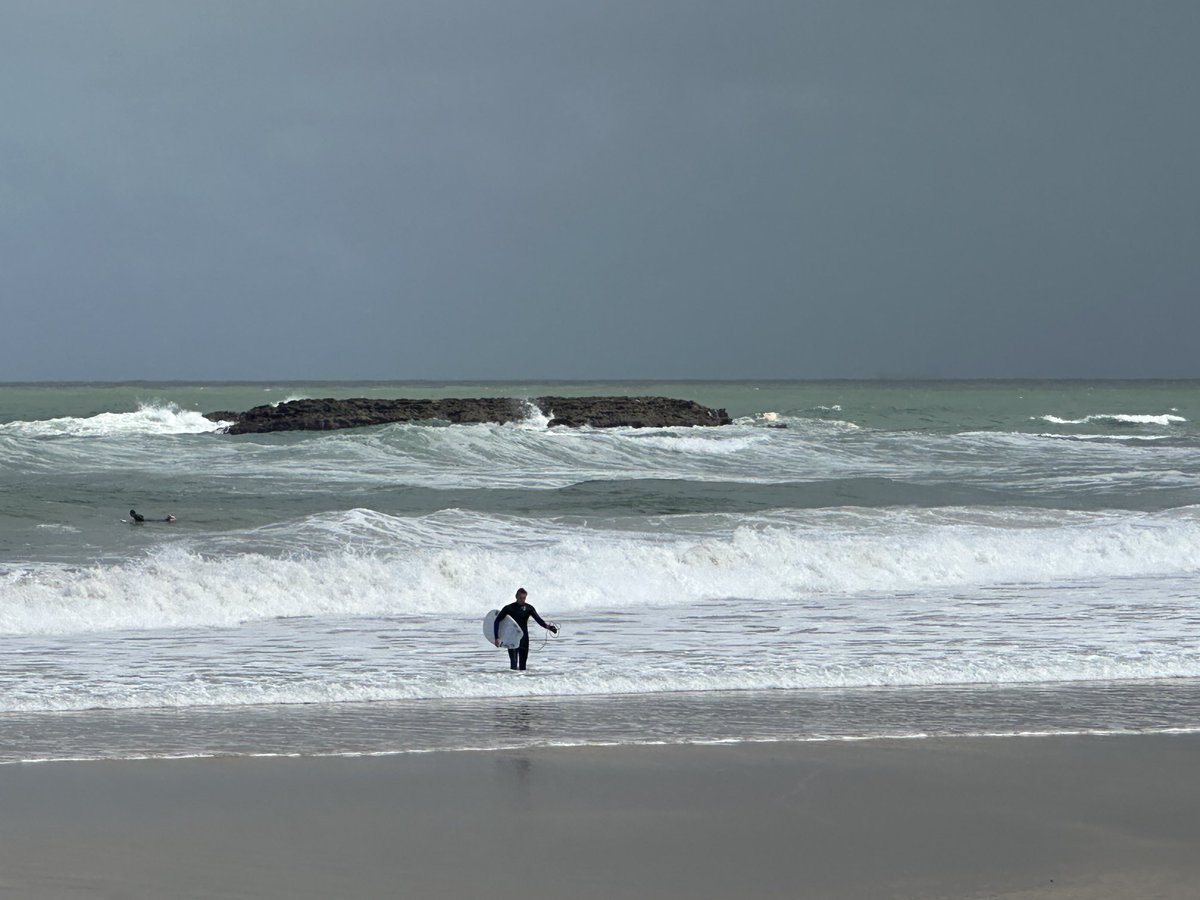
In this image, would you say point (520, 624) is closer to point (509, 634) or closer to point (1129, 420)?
point (509, 634)

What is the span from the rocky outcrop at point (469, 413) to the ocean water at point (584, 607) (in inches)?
586

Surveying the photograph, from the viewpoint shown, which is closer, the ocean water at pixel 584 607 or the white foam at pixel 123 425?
the ocean water at pixel 584 607

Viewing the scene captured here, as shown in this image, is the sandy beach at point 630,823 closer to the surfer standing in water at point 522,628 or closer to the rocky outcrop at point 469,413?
the surfer standing in water at point 522,628

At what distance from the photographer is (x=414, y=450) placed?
37.5 meters

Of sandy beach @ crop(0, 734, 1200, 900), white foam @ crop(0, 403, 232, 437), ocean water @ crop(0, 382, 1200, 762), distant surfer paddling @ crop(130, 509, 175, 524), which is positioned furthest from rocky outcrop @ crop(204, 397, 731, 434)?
sandy beach @ crop(0, 734, 1200, 900)

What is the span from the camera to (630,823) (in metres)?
7.24

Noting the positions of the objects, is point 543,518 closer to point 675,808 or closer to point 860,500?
point 860,500

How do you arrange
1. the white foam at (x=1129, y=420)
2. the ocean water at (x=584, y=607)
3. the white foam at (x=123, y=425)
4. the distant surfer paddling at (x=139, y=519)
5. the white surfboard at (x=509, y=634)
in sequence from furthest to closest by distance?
the white foam at (x=1129, y=420) < the white foam at (x=123, y=425) < the distant surfer paddling at (x=139, y=519) < the white surfboard at (x=509, y=634) < the ocean water at (x=584, y=607)

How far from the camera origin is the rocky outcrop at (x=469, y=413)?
48.0 m

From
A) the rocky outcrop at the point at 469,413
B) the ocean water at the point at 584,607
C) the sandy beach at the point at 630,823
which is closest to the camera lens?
the sandy beach at the point at 630,823

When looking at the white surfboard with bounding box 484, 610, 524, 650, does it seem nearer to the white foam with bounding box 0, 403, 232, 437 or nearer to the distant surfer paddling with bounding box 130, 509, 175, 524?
the distant surfer paddling with bounding box 130, 509, 175, 524

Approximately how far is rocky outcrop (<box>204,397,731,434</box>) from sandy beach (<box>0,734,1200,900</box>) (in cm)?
3905

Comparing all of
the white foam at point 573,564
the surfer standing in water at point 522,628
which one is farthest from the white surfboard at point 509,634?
the white foam at point 573,564

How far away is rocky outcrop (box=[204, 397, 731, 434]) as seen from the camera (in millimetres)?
48000
